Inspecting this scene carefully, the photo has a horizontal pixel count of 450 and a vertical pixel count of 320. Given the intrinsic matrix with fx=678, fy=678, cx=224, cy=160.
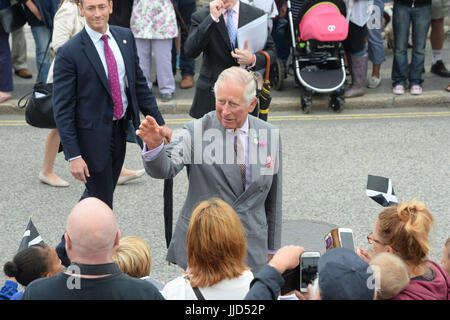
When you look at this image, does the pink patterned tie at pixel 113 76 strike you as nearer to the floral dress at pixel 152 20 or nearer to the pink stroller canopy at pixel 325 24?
the floral dress at pixel 152 20

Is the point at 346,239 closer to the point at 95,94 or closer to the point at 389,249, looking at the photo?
the point at 389,249

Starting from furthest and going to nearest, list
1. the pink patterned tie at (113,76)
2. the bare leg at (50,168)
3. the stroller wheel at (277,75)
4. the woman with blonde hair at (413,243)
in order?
the stroller wheel at (277,75), the bare leg at (50,168), the pink patterned tie at (113,76), the woman with blonde hair at (413,243)

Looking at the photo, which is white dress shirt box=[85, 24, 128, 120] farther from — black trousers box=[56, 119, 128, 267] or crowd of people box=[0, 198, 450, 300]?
crowd of people box=[0, 198, 450, 300]

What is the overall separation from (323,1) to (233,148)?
5314mm

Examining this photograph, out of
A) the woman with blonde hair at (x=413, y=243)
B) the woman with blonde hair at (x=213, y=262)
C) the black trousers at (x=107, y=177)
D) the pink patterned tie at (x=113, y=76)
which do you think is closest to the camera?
the woman with blonde hair at (x=213, y=262)

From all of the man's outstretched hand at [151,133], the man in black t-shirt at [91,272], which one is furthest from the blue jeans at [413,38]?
the man in black t-shirt at [91,272]

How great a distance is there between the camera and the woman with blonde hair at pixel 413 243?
3539 millimetres

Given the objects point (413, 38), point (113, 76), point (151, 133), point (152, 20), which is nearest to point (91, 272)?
point (151, 133)

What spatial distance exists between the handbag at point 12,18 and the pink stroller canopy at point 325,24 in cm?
379

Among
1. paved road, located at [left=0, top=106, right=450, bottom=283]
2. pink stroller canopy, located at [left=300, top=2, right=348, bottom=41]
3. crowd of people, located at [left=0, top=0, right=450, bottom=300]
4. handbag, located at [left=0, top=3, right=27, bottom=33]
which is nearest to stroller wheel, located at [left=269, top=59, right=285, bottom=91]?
paved road, located at [left=0, top=106, right=450, bottom=283]

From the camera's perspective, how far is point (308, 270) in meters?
3.34

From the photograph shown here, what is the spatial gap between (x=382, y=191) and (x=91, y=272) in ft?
7.18

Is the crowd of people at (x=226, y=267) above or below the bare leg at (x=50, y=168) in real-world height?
above

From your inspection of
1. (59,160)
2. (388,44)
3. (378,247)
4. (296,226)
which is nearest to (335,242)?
(378,247)
